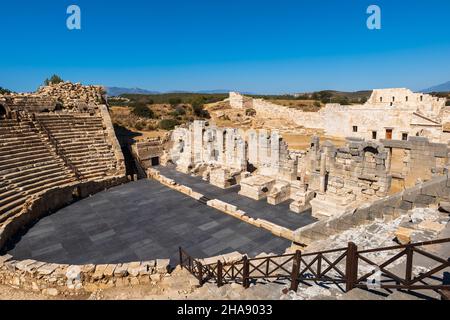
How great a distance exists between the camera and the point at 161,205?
1455 centimetres

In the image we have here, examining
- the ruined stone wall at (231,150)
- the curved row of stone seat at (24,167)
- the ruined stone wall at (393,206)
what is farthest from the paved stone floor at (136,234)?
the ruined stone wall at (231,150)

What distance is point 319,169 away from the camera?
13914 millimetres

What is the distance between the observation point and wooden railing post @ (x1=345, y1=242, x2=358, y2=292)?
4398 millimetres

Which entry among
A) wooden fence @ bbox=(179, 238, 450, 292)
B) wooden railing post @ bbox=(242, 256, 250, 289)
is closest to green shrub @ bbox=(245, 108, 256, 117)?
wooden fence @ bbox=(179, 238, 450, 292)

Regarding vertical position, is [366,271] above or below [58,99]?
below

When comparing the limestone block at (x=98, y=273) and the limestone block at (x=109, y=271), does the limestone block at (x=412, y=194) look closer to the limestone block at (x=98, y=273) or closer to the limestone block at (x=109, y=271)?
the limestone block at (x=109, y=271)

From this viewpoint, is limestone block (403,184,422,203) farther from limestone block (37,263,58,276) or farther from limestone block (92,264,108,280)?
limestone block (37,263,58,276)

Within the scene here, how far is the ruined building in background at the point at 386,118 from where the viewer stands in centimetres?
2374

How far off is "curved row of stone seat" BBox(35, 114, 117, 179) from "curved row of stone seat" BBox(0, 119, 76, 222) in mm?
910

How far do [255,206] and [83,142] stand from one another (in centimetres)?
1352

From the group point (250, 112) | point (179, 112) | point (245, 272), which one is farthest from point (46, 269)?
point (250, 112)

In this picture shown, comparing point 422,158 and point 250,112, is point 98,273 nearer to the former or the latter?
point 422,158

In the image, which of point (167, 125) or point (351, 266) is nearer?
point (351, 266)

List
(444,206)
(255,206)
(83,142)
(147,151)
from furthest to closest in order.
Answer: (147,151) → (83,142) → (255,206) → (444,206)
